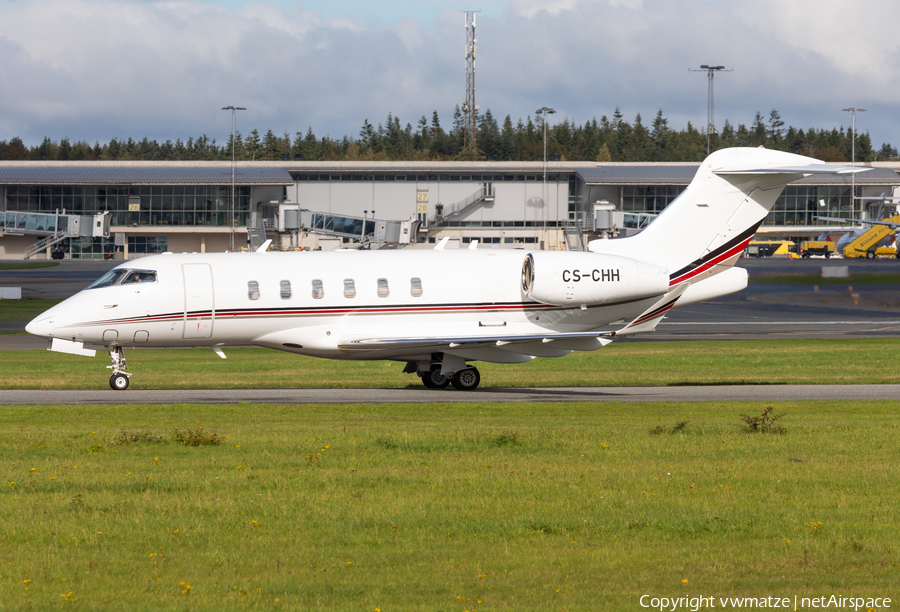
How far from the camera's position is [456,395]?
25406mm

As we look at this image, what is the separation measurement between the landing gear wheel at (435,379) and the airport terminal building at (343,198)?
86651mm

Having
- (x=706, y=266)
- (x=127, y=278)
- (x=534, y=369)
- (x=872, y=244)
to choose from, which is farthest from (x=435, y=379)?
(x=872, y=244)

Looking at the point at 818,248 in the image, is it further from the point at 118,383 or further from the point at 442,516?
the point at 442,516

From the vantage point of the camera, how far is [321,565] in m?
8.81

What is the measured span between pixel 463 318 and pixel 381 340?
2503 mm

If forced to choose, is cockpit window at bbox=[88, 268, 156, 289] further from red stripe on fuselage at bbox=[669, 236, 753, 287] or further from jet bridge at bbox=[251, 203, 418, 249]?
jet bridge at bbox=[251, 203, 418, 249]

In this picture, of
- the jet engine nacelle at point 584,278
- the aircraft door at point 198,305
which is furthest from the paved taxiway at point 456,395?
the jet engine nacelle at point 584,278

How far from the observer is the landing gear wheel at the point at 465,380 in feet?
88.0

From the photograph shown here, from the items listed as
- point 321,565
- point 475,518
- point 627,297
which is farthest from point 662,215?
point 321,565

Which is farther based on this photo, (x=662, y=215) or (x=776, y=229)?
(x=776, y=229)

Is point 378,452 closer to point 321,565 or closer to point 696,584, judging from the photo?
point 321,565

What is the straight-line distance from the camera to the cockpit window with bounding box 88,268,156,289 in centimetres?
2533

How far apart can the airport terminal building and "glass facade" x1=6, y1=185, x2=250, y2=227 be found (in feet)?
0.41

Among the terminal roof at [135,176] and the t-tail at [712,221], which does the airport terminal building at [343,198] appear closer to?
the terminal roof at [135,176]
